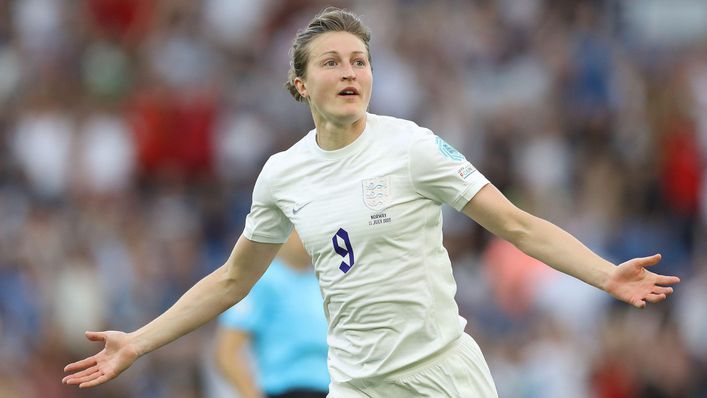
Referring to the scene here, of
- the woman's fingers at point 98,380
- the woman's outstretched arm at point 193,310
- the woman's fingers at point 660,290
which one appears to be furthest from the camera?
the woman's outstretched arm at point 193,310

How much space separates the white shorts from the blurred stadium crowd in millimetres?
5302

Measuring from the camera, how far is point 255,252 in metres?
6.34

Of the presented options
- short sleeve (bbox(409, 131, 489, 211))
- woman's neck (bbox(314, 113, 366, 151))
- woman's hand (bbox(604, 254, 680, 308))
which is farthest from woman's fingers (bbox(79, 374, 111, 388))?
woman's hand (bbox(604, 254, 680, 308))

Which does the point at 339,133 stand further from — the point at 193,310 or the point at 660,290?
the point at 660,290

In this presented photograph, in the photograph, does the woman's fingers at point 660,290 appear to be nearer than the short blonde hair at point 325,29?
Yes

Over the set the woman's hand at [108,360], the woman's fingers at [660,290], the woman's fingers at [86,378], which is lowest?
the woman's fingers at [86,378]

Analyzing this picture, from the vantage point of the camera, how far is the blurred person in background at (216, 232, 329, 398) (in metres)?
8.34

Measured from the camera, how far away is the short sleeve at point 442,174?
5.75 metres

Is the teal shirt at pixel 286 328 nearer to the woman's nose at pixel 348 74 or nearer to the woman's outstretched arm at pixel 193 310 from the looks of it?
the woman's outstretched arm at pixel 193 310

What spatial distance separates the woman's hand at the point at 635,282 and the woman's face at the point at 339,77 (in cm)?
122

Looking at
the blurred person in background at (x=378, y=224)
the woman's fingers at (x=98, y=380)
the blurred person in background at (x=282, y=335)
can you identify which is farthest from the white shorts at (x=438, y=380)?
the blurred person in background at (x=282, y=335)

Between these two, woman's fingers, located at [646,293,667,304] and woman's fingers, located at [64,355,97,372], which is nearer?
woman's fingers, located at [646,293,667,304]

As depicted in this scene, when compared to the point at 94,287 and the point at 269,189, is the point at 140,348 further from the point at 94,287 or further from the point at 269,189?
the point at 94,287

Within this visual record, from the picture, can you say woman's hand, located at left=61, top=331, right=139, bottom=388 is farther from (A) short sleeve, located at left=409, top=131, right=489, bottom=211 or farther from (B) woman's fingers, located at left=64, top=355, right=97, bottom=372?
(A) short sleeve, located at left=409, top=131, right=489, bottom=211
